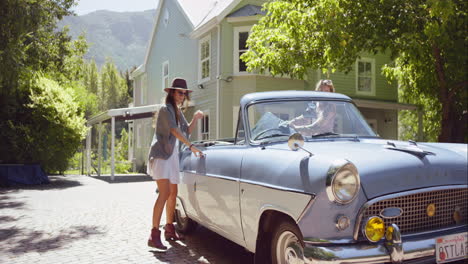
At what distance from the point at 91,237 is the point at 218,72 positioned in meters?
10.9

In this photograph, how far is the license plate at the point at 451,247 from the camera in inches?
115

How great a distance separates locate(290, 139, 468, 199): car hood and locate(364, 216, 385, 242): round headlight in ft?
0.54

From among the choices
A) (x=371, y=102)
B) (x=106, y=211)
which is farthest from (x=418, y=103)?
(x=106, y=211)

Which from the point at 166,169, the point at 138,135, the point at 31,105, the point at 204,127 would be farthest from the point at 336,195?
the point at 138,135

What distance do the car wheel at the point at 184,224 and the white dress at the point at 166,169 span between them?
0.73 metres

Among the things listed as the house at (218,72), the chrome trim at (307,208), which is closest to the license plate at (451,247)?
the chrome trim at (307,208)

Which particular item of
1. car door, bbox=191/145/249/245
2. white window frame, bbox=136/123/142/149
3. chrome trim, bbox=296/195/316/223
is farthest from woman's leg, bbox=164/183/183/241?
white window frame, bbox=136/123/142/149

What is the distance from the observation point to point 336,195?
2.80 meters

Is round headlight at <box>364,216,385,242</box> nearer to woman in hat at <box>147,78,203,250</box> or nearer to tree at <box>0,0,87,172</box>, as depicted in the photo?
woman in hat at <box>147,78,203,250</box>

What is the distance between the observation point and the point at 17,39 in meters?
12.7

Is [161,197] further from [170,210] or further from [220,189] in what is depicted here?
[220,189]

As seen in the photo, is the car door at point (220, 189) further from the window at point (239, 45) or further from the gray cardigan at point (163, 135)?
the window at point (239, 45)

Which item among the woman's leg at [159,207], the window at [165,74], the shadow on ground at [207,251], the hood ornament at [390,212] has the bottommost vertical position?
the shadow on ground at [207,251]

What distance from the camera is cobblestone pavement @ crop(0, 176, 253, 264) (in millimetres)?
4844
